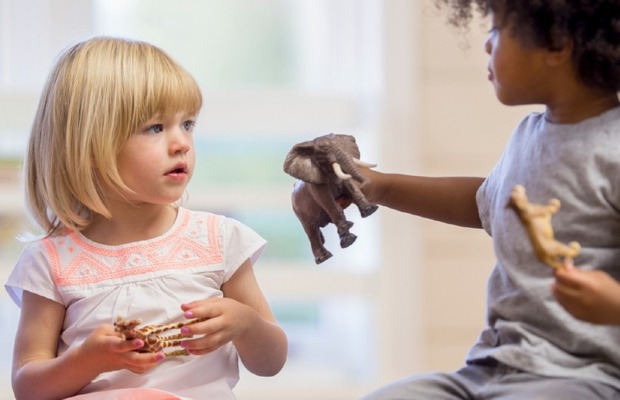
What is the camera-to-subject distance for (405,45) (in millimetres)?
2461

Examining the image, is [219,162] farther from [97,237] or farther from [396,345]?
[97,237]

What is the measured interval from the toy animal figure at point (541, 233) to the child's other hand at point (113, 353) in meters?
0.45

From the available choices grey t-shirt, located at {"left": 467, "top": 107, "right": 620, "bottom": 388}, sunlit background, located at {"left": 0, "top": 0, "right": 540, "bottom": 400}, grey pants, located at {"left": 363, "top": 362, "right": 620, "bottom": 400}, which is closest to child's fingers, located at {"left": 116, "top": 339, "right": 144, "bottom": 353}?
grey pants, located at {"left": 363, "top": 362, "right": 620, "bottom": 400}

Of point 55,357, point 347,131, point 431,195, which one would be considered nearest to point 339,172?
point 431,195

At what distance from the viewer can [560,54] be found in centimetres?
98

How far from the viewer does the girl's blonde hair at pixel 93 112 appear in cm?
124

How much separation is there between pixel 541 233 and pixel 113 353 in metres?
0.51

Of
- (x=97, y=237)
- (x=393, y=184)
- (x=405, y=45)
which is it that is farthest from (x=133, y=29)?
(x=393, y=184)

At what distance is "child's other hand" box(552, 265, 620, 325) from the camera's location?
2.75 feet

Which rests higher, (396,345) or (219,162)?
(219,162)

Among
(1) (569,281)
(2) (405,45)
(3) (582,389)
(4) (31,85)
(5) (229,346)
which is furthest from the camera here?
(4) (31,85)

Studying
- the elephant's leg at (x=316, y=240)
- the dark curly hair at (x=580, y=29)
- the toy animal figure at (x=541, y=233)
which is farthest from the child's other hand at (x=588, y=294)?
the elephant's leg at (x=316, y=240)

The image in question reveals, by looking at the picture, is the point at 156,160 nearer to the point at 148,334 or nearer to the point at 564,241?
the point at 148,334

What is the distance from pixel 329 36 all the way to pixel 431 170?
471 mm
